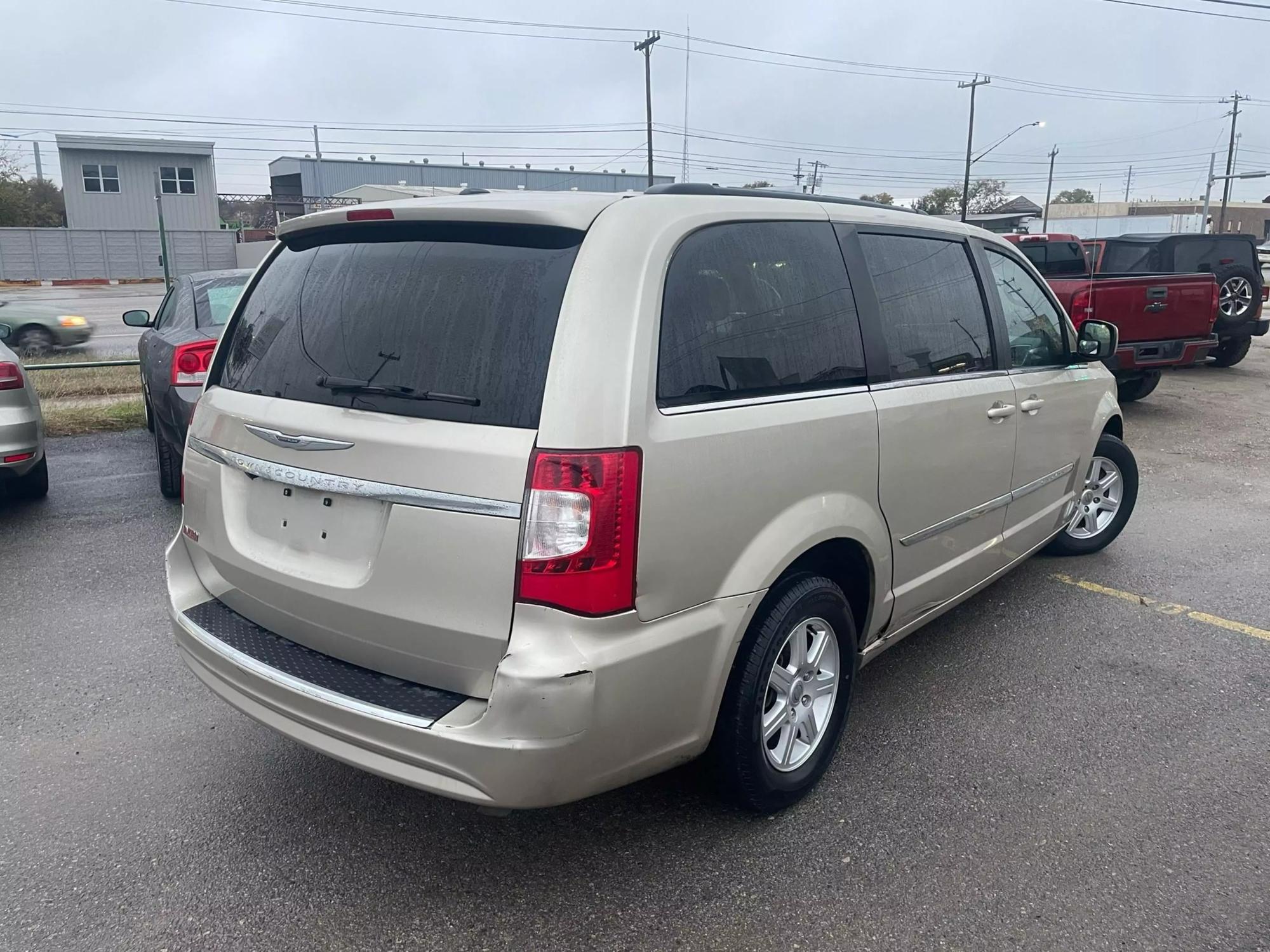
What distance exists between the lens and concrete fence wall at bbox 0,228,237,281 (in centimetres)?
4062

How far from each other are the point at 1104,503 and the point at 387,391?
184 inches

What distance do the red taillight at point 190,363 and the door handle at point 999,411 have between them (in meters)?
4.65

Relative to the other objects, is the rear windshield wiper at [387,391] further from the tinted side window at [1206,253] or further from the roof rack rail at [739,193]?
the tinted side window at [1206,253]

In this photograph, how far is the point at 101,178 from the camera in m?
45.9

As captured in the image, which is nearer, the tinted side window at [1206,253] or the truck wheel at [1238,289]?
the truck wheel at [1238,289]

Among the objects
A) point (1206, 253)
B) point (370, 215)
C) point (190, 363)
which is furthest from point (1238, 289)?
point (370, 215)

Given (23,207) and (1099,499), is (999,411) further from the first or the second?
(23,207)

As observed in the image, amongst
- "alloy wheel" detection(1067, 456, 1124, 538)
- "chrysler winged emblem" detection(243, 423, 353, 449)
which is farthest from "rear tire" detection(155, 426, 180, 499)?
"alloy wheel" detection(1067, 456, 1124, 538)

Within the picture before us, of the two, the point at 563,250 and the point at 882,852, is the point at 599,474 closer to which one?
the point at 563,250

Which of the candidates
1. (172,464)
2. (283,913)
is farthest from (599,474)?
(172,464)

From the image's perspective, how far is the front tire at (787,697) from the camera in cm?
274

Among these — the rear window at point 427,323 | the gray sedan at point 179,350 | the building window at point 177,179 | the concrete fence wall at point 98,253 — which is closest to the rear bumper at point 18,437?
the gray sedan at point 179,350

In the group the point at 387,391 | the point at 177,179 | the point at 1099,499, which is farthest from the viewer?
the point at 177,179

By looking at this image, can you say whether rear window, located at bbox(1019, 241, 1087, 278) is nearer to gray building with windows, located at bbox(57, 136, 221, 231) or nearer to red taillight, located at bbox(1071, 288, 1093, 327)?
red taillight, located at bbox(1071, 288, 1093, 327)
